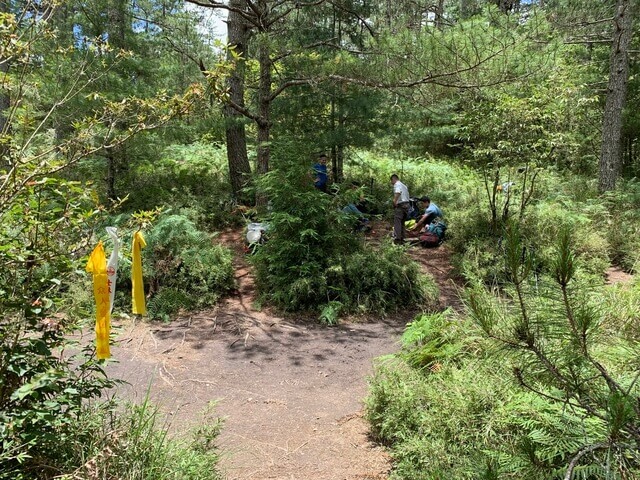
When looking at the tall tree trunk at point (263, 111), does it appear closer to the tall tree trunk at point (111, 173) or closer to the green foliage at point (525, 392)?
the tall tree trunk at point (111, 173)

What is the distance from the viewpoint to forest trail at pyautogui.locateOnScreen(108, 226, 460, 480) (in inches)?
151

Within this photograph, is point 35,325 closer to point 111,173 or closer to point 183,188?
point 111,173

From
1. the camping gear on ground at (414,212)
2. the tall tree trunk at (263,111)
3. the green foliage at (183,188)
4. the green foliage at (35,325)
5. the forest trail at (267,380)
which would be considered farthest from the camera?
the camping gear on ground at (414,212)

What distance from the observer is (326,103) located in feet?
37.4

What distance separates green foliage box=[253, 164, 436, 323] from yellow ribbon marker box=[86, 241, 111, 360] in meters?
4.89

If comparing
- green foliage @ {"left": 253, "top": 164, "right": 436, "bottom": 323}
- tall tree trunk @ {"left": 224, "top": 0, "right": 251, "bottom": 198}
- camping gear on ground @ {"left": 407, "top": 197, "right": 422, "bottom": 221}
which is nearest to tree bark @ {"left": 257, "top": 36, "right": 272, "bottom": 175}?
tall tree trunk @ {"left": 224, "top": 0, "right": 251, "bottom": 198}

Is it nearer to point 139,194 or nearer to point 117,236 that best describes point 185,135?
point 139,194

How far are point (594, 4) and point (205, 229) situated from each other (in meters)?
13.8

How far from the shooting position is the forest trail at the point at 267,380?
3.85 meters

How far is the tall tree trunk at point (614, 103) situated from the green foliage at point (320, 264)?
708cm

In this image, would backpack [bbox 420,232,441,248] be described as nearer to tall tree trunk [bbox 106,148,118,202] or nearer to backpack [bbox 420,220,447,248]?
backpack [bbox 420,220,447,248]

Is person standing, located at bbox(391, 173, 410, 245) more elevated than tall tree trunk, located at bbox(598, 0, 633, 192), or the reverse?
tall tree trunk, located at bbox(598, 0, 633, 192)

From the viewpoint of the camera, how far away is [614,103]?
39.2ft

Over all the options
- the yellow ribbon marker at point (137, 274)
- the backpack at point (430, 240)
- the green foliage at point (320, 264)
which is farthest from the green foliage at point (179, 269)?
the backpack at point (430, 240)
